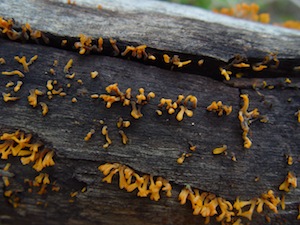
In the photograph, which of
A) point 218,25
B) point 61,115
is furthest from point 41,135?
point 218,25

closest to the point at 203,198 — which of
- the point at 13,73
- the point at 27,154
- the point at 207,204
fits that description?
the point at 207,204

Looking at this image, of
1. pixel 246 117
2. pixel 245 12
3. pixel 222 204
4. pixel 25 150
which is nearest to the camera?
pixel 25 150

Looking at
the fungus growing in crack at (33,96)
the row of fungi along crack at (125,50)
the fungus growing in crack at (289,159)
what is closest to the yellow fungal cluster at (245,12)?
the row of fungi along crack at (125,50)

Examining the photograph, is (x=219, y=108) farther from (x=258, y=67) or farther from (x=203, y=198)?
(x=203, y=198)

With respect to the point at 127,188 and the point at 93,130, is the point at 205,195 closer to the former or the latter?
the point at 127,188

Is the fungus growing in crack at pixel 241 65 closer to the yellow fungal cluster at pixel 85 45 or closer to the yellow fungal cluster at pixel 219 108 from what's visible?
the yellow fungal cluster at pixel 219 108

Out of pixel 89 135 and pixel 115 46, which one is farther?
pixel 115 46

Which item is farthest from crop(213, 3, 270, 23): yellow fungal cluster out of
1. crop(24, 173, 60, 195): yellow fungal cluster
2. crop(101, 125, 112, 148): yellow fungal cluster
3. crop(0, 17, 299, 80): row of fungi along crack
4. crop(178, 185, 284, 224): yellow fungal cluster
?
crop(24, 173, 60, 195): yellow fungal cluster
